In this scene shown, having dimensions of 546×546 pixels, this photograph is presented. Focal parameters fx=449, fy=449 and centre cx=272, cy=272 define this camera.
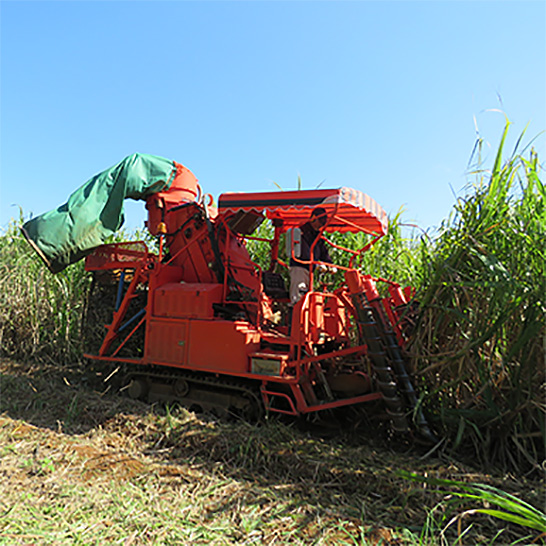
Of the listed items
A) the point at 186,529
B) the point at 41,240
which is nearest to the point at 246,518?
the point at 186,529

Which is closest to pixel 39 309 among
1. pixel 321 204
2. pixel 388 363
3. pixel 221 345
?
pixel 221 345

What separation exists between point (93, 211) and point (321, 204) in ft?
10.3

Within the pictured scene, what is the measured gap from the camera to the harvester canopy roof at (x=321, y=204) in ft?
14.5

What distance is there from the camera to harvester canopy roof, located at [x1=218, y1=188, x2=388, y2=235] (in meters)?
4.43

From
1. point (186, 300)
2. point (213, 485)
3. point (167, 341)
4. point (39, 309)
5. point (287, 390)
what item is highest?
point (186, 300)

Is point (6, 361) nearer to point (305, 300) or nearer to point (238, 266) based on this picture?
point (238, 266)

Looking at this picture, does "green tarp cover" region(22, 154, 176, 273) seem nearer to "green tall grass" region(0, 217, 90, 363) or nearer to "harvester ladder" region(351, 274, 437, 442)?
"green tall grass" region(0, 217, 90, 363)

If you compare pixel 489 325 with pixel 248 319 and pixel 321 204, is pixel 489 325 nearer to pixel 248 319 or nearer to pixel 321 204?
pixel 321 204

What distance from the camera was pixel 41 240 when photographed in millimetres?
5520

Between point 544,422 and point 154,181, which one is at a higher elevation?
point 154,181

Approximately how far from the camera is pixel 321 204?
4434 mm

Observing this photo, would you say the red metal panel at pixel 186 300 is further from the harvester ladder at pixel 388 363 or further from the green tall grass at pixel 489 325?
the green tall grass at pixel 489 325

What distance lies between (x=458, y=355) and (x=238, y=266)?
304 cm

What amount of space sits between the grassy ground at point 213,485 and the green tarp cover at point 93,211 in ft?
6.56
